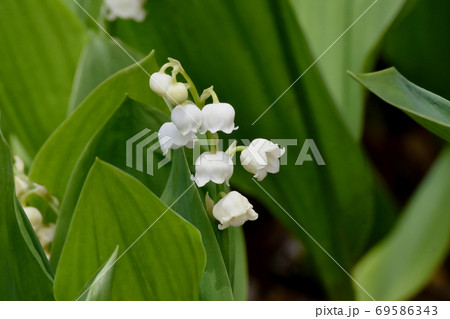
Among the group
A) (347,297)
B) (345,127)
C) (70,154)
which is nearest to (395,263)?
(347,297)

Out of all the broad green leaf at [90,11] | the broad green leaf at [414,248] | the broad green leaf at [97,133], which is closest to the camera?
the broad green leaf at [97,133]

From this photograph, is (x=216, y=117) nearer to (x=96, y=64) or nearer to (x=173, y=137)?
(x=173, y=137)

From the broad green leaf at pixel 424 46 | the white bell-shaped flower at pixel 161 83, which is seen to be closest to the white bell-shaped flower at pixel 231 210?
the white bell-shaped flower at pixel 161 83

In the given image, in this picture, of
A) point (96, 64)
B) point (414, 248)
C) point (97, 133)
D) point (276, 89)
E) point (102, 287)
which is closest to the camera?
point (102, 287)

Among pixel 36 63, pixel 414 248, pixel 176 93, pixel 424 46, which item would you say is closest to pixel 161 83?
pixel 176 93

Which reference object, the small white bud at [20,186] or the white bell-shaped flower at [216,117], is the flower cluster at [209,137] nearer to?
the white bell-shaped flower at [216,117]
